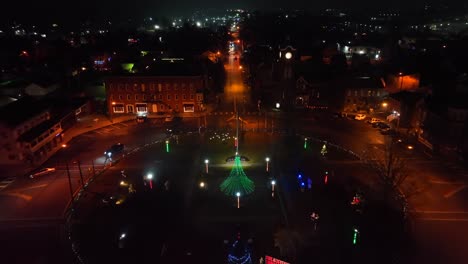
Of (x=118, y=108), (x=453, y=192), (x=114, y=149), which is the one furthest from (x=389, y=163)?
(x=118, y=108)

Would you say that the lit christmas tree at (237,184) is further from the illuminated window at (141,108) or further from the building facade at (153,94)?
the illuminated window at (141,108)

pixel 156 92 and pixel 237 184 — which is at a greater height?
pixel 156 92

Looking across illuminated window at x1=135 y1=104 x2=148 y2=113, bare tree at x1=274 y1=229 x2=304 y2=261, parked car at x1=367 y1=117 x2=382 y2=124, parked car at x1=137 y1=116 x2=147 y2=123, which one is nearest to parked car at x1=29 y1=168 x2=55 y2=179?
parked car at x1=137 y1=116 x2=147 y2=123

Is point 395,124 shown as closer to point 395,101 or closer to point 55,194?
point 395,101

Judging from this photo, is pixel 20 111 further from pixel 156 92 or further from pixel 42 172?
pixel 156 92

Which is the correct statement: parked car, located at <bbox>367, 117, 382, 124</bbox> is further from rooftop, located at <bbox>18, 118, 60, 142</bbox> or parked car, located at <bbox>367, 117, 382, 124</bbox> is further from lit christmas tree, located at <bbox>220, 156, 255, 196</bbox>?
rooftop, located at <bbox>18, 118, 60, 142</bbox>

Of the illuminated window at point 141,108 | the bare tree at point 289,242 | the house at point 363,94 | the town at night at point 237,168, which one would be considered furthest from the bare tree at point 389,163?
the illuminated window at point 141,108
